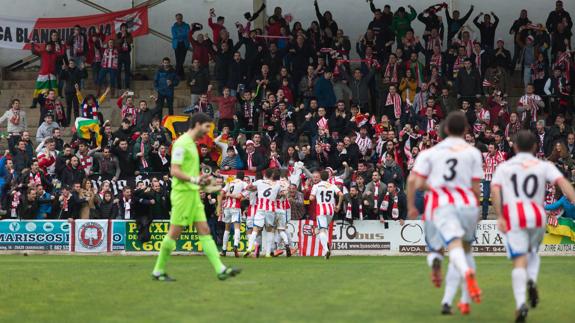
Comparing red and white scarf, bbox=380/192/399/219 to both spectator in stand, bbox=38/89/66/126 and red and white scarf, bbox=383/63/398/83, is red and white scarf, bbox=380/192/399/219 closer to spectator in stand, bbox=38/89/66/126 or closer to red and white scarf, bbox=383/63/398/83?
red and white scarf, bbox=383/63/398/83

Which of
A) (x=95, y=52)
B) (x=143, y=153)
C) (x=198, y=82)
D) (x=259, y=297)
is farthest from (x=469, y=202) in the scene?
(x=95, y=52)

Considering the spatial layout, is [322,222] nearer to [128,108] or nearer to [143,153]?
[143,153]

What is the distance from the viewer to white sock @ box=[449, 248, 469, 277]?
11245 millimetres

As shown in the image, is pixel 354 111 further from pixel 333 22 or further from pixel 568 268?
pixel 568 268

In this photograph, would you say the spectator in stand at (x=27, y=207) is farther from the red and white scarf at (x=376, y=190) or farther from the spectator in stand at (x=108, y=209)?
the red and white scarf at (x=376, y=190)

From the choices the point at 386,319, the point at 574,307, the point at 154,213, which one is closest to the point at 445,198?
the point at 386,319

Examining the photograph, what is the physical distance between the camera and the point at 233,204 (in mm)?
27672

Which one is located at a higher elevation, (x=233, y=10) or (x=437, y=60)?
(x=233, y=10)

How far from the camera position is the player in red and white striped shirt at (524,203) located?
38.2 feet

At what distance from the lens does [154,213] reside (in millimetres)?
29344

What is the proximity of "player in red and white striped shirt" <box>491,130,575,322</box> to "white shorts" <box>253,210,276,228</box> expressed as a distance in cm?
1478

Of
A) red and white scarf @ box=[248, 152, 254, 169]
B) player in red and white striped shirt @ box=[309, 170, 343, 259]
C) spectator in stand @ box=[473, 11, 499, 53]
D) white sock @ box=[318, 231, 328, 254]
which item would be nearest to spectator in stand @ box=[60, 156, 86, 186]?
red and white scarf @ box=[248, 152, 254, 169]

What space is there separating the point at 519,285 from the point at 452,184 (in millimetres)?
1259

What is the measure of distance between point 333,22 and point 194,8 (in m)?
6.25
